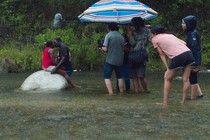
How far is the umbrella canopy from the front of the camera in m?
12.0

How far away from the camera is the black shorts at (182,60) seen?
9.62 meters

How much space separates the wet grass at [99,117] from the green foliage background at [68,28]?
9327 mm

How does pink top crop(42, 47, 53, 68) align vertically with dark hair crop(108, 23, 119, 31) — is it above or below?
below

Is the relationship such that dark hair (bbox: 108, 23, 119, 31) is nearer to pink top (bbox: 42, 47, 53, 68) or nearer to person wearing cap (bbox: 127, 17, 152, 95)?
person wearing cap (bbox: 127, 17, 152, 95)

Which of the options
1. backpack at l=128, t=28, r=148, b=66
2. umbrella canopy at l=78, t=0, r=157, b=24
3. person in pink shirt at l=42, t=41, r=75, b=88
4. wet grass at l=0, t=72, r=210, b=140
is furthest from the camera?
person in pink shirt at l=42, t=41, r=75, b=88

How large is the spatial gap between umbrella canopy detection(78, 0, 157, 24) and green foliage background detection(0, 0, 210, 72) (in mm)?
9058

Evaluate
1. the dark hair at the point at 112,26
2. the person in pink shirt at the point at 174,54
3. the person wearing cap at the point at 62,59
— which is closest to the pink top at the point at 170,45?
the person in pink shirt at the point at 174,54

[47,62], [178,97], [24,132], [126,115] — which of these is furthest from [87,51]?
[24,132]

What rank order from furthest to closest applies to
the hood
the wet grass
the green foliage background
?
1. the green foliage background
2. the hood
3. the wet grass

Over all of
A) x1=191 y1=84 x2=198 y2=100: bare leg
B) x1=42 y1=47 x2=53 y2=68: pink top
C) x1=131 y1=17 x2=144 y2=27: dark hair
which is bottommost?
x1=191 y1=84 x2=198 y2=100: bare leg

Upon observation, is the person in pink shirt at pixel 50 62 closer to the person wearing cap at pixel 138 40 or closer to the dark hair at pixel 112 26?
the dark hair at pixel 112 26

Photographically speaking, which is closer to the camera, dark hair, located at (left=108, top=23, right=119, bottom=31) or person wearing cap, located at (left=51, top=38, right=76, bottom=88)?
dark hair, located at (left=108, top=23, right=119, bottom=31)

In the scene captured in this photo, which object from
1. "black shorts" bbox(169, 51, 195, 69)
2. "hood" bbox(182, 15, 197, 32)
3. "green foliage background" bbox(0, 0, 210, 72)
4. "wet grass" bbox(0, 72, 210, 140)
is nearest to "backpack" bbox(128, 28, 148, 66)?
"wet grass" bbox(0, 72, 210, 140)

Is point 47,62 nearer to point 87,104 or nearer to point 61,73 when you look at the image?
point 61,73
